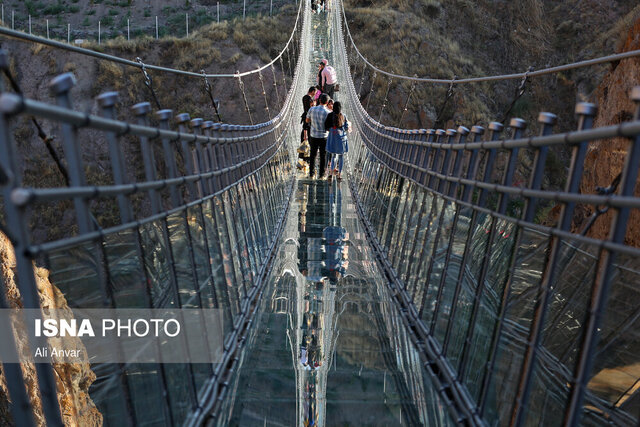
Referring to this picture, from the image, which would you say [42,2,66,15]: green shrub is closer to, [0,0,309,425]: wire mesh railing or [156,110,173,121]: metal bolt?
[0,0,309,425]: wire mesh railing

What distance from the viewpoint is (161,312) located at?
2.42 meters

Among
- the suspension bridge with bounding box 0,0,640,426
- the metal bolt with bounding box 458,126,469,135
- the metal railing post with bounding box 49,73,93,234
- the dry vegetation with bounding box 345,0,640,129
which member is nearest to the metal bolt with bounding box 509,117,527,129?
the suspension bridge with bounding box 0,0,640,426

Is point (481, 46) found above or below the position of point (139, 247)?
above

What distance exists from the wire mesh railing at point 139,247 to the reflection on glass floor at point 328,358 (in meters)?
0.14

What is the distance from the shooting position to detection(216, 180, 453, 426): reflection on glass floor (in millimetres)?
2723

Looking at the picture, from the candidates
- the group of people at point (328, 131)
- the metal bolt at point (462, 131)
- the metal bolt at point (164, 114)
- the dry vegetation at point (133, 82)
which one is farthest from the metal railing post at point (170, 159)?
the dry vegetation at point (133, 82)

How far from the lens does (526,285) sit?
12.5 ft

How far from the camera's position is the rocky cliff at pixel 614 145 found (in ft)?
16.4

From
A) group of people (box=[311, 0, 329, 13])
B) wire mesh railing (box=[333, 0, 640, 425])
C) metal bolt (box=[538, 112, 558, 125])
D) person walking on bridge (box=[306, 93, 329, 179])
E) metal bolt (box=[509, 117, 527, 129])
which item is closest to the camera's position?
wire mesh railing (box=[333, 0, 640, 425])

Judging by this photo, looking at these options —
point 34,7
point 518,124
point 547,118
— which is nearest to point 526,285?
point 518,124

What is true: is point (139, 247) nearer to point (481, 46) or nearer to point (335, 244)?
point (335, 244)

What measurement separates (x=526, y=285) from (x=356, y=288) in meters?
1.32

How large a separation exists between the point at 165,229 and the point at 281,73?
23912 millimetres

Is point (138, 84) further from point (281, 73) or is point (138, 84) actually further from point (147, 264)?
point (147, 264)
